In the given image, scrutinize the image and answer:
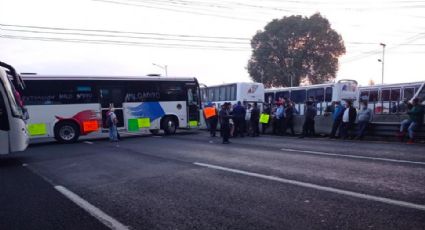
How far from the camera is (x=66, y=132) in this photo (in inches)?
651

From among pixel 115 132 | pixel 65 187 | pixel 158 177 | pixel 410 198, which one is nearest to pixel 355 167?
pixel 410 198

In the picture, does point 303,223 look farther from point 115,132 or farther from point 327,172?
point 115,132

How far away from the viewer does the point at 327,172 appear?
7.23m

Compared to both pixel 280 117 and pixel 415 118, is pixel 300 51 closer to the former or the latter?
pixel 280 117

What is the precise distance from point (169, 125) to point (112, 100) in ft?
11.4

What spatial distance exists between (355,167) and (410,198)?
2.65m

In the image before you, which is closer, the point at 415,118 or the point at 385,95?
the point at 415,118

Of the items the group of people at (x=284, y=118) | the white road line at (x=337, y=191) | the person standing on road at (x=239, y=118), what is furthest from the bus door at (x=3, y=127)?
the group of people at (x=284, y=118)

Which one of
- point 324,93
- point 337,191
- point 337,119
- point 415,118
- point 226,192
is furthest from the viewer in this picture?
point 324,93

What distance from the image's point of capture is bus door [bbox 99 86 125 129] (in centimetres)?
1756

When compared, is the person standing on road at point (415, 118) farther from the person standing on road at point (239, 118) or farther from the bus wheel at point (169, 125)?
the bus wheel at point (169, 125)

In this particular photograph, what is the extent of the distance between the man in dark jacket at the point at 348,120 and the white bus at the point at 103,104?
8449mm

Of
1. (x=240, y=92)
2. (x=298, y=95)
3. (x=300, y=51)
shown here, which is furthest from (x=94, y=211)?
(x=300, y=51)

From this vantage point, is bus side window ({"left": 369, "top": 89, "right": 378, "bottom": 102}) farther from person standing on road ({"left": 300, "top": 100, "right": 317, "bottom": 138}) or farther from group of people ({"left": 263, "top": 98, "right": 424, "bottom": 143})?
person standing on road ({"left": 300, "top": 100, "right": 317, "bottom": 138})
